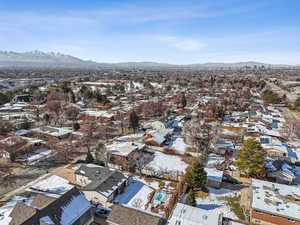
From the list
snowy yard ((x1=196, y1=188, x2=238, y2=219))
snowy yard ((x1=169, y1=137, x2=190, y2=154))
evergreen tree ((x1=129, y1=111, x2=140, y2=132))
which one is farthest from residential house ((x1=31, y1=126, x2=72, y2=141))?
snowy yard ((x1=196, y1=188, x2=238, y2=219))

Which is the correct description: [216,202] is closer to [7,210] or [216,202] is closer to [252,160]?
[252,160]

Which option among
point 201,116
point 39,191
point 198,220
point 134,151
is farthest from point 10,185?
point 201,116

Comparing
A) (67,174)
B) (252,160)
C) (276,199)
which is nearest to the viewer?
(276,199)

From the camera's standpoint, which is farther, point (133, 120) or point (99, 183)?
point (133, 120)

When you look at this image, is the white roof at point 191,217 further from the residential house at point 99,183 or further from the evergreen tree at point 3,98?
the evergreen tree at point 3,98

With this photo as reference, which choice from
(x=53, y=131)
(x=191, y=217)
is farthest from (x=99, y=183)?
(x=53, y=131)

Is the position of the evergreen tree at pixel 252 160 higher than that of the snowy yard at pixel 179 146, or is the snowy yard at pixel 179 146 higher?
the evergreen tree at pixel 252 160

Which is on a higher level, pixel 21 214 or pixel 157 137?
pixel 21 214

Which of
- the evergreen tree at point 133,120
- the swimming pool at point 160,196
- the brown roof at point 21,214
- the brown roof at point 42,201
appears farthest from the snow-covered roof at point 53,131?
the swimming pool at point 160,196
